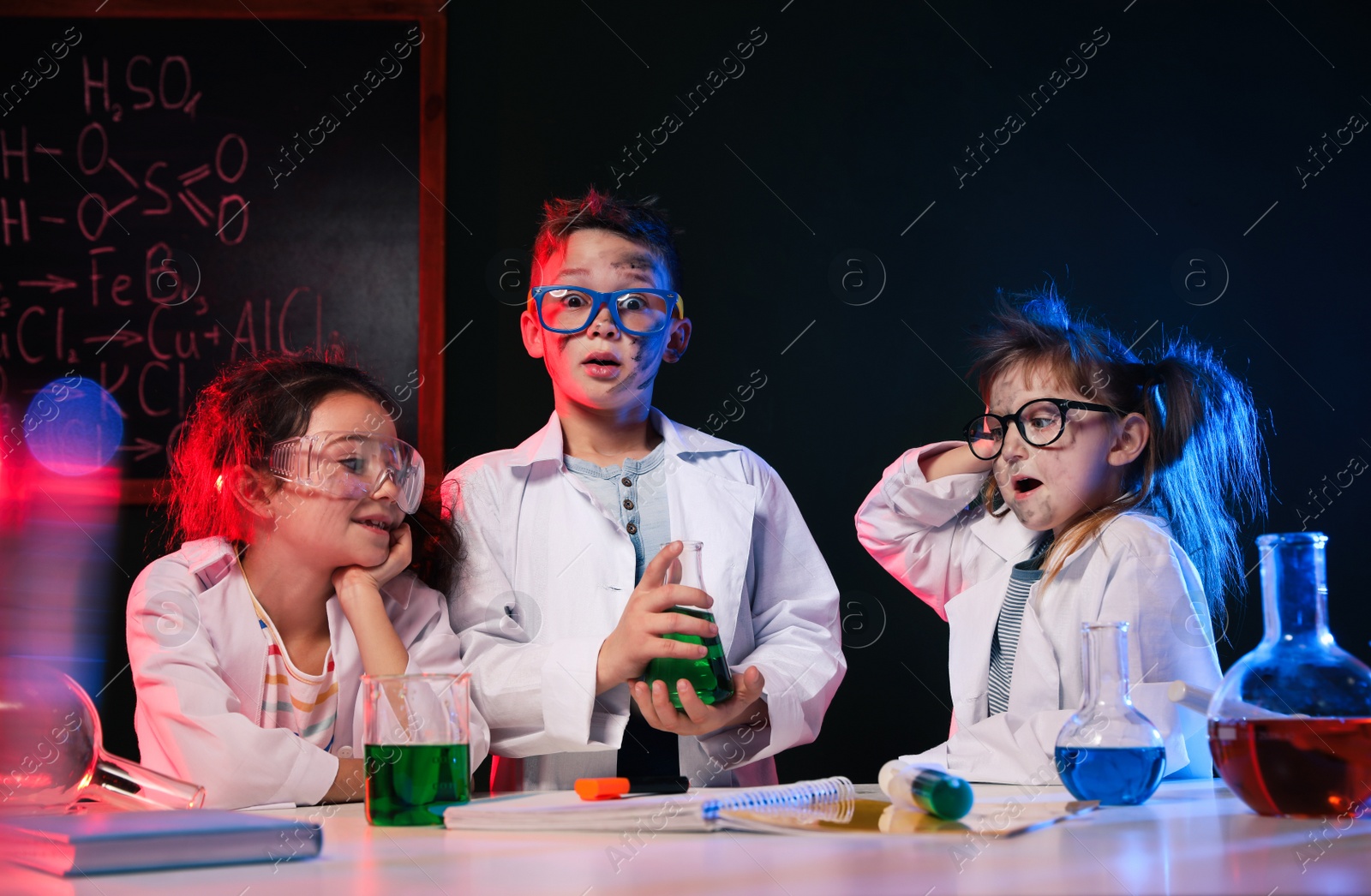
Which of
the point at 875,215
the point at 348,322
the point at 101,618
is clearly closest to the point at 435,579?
Answer: the point at 348,322

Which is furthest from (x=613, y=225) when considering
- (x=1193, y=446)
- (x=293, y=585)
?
(x=1193, y=446)

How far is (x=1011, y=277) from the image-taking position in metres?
2.38

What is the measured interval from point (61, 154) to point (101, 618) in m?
0.97

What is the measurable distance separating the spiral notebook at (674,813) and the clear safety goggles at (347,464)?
2.03ft

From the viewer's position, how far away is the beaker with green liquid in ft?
4.13

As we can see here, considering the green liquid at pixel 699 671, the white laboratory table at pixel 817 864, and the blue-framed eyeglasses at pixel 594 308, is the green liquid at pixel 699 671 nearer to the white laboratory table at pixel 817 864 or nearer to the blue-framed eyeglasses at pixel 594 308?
the white laboratory table at pixel 817 864

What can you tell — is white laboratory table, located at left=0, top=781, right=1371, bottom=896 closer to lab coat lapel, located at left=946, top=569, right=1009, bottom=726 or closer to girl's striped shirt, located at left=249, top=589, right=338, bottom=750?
girl's striped shirt, located at left=249, top=589, right=338, bottom=750

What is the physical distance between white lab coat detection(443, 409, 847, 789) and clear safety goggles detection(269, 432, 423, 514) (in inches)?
7.5

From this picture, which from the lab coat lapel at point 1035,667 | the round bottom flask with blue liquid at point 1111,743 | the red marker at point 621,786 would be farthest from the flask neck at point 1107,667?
the lab coat lapel at point 1035,667

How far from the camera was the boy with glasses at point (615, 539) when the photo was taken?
1.51 meters

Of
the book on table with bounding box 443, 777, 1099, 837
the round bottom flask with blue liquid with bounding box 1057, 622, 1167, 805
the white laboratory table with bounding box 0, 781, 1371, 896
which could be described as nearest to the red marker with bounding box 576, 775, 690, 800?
the book on table with bounding box 443, 777, 1099, 837

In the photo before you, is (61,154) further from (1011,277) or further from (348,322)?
(1011,277)

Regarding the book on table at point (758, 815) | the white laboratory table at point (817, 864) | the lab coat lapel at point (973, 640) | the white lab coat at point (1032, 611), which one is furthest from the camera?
the lab coat lapel at point (973, 640)

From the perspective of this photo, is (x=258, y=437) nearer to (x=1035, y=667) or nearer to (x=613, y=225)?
(x=613, y=225)
